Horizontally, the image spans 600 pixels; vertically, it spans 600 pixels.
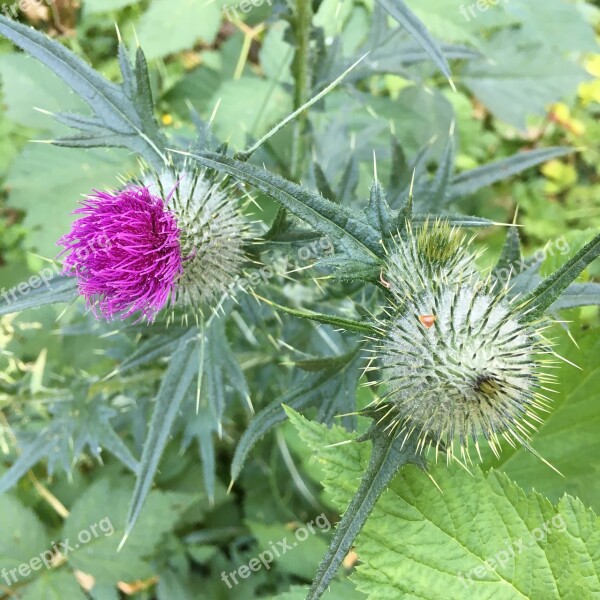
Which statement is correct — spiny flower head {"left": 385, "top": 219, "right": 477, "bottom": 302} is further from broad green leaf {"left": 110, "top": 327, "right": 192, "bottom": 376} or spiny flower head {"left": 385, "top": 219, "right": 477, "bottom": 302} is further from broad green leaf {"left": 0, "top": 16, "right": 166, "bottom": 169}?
broad green leaf {"left": 110, "top": 327, "right": 192, "bottom": 376}

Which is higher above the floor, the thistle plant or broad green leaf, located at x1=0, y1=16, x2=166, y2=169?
broad green leaf, located at x1=0, y1=16, x2=166, y2=169

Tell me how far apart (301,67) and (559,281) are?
177cm

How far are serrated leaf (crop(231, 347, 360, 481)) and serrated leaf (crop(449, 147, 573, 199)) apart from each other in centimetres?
100

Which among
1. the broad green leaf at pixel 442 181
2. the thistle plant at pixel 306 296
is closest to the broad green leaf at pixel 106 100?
the thistle plant at pixel 306 296

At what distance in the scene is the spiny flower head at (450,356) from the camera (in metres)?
1.49

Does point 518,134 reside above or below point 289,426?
above

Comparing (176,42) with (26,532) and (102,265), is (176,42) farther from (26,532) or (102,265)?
(26,532)

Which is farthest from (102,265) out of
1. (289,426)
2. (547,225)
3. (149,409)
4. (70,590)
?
(547,225)

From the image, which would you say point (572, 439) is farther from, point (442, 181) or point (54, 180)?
point (54, 180)

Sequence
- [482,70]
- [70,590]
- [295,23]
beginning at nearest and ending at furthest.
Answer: [295,23]
[70,590]
[482,70]

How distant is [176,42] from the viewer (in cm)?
381

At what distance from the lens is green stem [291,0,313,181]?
2.46m

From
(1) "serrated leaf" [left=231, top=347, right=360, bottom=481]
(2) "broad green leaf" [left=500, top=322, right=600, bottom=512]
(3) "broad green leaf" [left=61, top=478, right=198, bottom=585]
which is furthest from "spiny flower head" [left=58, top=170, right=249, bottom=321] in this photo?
(3) "broad green leaf" [left=61, top=478, right=198, bottom=585]

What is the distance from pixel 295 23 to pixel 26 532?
10.2ft
